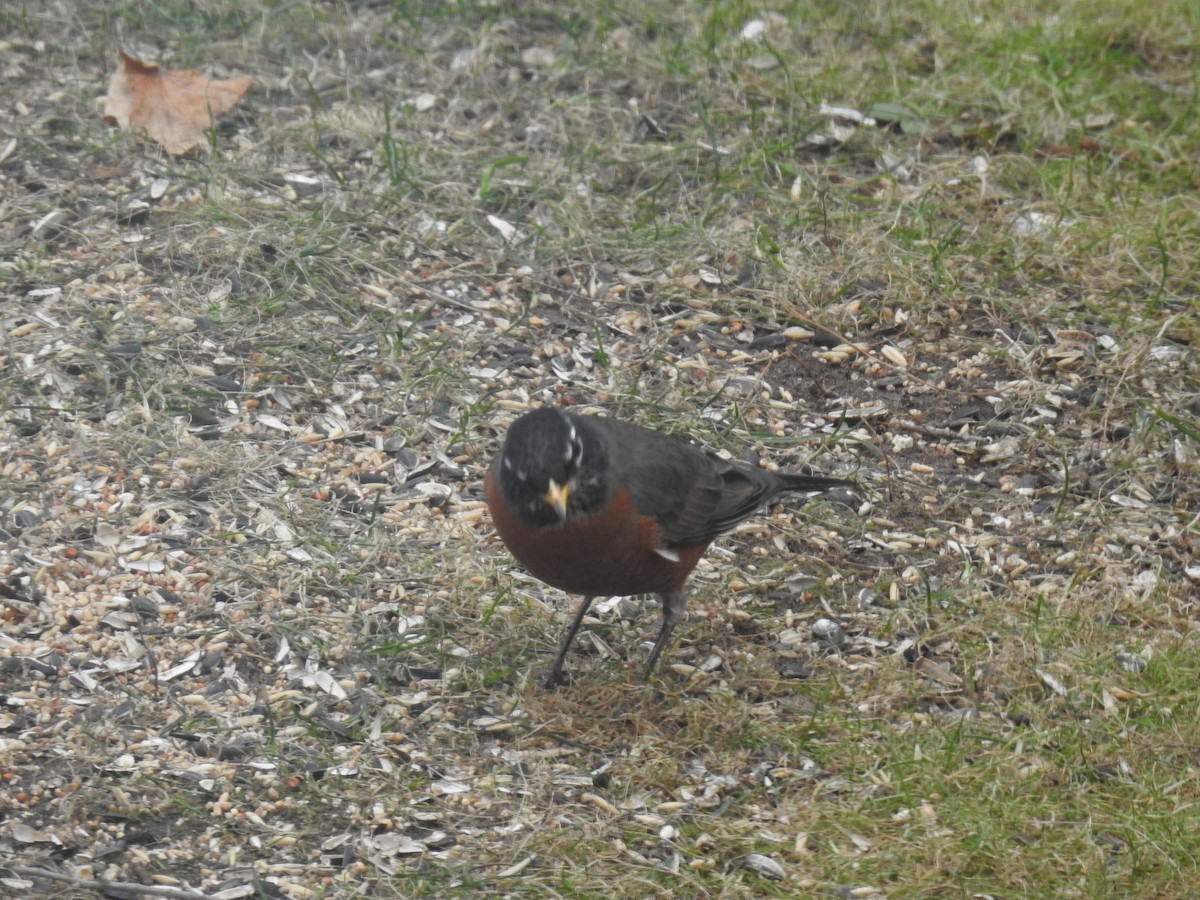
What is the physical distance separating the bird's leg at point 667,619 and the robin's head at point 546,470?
0.60 meters

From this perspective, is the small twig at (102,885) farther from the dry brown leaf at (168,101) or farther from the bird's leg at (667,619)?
the dry brown leaf at (168,101)

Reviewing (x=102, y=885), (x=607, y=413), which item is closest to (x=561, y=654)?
(x=607, y=413)

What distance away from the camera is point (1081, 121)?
284 inches

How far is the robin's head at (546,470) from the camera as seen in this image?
4207 mm

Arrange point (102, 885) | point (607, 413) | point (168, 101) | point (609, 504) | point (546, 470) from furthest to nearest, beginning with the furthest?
point (168, 101) → point (607, 413) → point (609, 504) → point (546, 470) → point (102, 885)

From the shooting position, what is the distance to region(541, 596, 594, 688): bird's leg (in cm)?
480

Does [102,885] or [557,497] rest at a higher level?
[557,497]

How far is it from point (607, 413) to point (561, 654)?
1.31m

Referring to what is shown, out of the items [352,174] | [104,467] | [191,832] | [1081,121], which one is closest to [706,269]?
→ [352,174]

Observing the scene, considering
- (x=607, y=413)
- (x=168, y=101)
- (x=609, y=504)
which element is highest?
(x=168, y=101)

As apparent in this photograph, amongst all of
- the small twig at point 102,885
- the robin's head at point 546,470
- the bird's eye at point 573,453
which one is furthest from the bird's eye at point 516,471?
the small twig at point 102,885

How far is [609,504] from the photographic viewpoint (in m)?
4.41

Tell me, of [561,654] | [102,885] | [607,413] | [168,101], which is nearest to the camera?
[102,885]

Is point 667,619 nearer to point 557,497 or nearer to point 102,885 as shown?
point 557,497
